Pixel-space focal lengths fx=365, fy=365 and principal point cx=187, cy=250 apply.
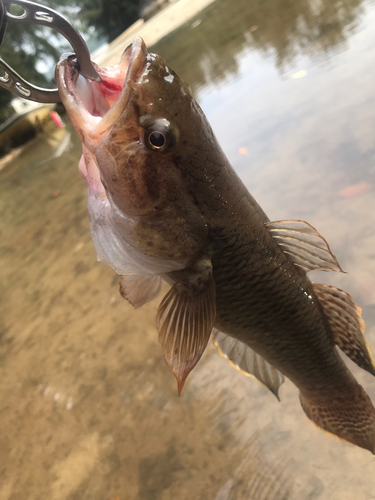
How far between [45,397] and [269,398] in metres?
1.40

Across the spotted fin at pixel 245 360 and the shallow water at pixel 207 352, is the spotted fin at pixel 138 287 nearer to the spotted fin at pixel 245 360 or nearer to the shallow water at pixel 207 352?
the spotted fin at pixel 245 360

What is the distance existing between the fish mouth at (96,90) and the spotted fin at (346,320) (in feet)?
2.43

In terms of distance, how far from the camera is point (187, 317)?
92 cm

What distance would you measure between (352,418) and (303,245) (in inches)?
26.3

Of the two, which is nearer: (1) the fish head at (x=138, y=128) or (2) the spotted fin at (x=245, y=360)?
(1) the fish head at (x=138, y=128)

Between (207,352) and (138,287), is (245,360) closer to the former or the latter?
(138,287)

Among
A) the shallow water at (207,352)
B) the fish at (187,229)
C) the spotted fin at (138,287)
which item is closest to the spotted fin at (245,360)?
the fish at (187,229)

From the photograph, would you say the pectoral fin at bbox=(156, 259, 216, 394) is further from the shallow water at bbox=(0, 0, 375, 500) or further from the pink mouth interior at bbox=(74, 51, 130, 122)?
the shallow water at bbox=(0, 0, 375, 500)

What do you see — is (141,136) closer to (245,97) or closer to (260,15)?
(245,97)

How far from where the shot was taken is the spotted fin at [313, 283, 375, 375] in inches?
42.2

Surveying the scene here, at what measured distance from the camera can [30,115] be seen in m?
8.77

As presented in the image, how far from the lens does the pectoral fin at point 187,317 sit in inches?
35.5

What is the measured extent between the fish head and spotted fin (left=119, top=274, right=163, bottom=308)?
0.97ft

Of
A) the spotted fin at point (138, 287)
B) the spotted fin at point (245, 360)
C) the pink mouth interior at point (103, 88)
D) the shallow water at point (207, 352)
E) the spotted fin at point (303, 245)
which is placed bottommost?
the shallow water at point (207, 352)
